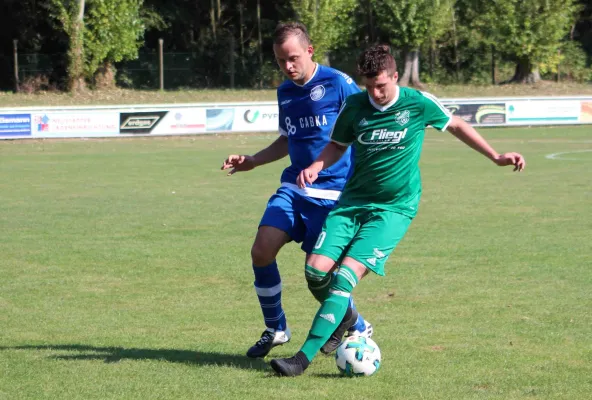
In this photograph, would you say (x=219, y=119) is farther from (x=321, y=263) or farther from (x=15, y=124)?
(x=321, y=263)

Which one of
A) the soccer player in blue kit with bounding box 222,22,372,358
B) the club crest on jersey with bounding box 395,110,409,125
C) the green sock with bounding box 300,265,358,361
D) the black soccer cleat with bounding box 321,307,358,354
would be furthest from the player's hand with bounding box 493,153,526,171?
the black soccer cleat with bounding box 321,307,358,354

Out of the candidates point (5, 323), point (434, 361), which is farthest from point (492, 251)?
point (5, 323)

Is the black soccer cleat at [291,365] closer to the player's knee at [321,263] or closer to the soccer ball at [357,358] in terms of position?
the soccer ball at [357,358]

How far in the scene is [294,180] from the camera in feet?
20.8

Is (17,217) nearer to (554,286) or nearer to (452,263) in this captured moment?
(452,263)

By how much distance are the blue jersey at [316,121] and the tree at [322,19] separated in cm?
3954

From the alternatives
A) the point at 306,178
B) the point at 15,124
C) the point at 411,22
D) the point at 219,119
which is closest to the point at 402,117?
the point at 306,178

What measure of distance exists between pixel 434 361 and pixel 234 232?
21.7 feet

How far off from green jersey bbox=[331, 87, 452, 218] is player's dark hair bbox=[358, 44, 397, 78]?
282mm

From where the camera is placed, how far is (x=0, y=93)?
1623 inches

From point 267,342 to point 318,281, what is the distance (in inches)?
27.9

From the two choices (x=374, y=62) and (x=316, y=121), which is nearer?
(x=374, y=62)

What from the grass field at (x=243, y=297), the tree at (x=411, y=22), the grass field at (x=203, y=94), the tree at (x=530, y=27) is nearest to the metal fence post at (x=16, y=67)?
the grass field at (x=203, y=94)

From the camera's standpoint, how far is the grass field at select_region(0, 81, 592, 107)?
4022 centimetres
